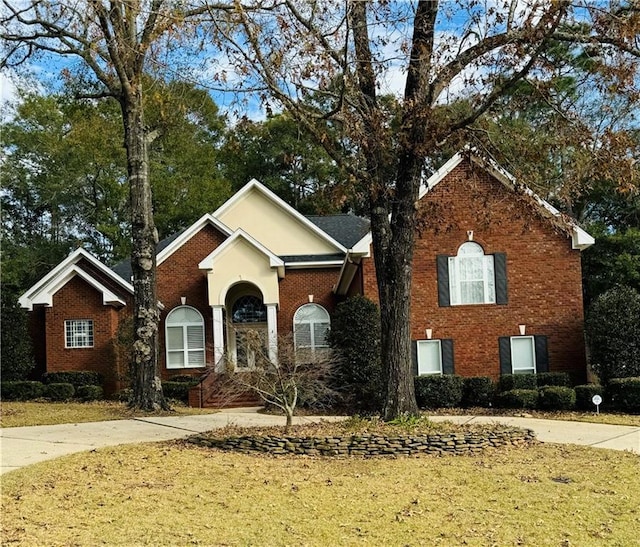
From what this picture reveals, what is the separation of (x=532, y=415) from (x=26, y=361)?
16.7 meters

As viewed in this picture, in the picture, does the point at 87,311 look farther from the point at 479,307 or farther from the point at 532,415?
the point at 532,415

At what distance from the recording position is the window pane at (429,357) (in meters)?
19.9

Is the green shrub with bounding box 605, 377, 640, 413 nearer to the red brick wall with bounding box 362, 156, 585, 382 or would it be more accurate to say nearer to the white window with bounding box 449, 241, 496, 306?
the red brick wall with bounding box 362, 156, 585, 382

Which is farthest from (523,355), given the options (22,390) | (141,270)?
(22,390)

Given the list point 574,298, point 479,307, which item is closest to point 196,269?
point 479,307

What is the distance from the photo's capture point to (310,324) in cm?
2389

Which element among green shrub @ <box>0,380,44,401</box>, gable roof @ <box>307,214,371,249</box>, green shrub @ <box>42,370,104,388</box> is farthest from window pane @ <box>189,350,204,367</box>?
gable roof @ <box>307,214,371,249</box>

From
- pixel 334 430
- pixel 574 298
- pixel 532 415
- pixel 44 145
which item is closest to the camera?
pixel 334 430

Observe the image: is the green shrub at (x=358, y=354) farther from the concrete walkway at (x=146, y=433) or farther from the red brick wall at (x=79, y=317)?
the red brick wall at (x=79, y=317)

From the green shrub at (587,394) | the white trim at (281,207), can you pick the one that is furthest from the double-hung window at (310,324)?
the green shrub at (587,394)

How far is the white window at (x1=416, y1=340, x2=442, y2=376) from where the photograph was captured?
19.9 metres

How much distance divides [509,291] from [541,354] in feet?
6.53

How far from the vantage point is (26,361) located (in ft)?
77.4

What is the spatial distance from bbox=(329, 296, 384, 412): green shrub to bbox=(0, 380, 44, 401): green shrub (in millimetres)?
10218
